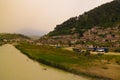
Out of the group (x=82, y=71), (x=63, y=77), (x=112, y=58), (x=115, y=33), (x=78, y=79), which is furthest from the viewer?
(x=115, y=33)

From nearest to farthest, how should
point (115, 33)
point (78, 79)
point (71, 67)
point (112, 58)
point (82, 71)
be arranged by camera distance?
1. point (78, 79)
2. point (82, 71)
3. point (71, 67)
4. point (112, 58)
5. point (115, 33)

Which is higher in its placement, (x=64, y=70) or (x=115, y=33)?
(x=115, y=33)

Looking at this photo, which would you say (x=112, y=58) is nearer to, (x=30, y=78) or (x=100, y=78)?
(x=100, y=78)

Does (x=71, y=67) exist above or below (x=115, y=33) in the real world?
below

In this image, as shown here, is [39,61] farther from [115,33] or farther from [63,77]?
[115,33]

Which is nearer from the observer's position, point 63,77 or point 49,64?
point 63,77

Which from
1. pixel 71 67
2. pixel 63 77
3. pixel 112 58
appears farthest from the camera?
pixel 112 58

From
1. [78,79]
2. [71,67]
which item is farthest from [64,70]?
[78,79]

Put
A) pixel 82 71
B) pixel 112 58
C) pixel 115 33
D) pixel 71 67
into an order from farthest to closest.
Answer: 1. pixel 115 33
2. pixel 112 58
3. pixel 71 67
4. pixel 82 71

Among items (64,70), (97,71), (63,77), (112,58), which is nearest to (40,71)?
(64,70)
